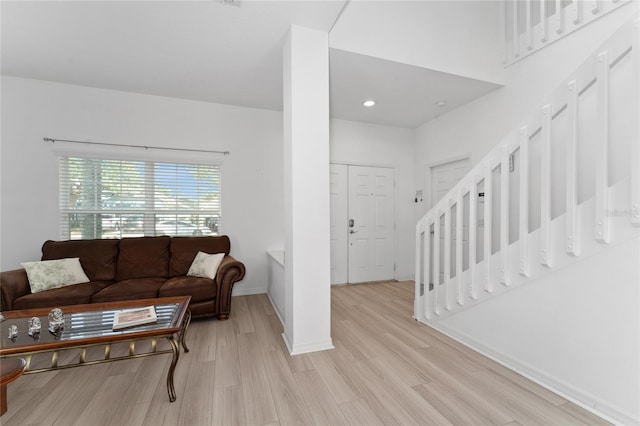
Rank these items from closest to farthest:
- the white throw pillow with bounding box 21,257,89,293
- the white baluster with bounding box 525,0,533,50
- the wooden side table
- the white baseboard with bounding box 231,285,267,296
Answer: the wooden side table
the white throw pillow with bounding box 21,257,89,293
the white baluster with bounding box 525,0,533,50
the white baseboard with bounding box 231,285,267,296

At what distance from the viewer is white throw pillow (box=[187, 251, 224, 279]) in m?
3.00

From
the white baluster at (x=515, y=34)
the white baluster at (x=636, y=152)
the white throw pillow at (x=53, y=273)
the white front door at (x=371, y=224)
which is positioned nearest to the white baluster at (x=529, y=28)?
the white baluster at (x=515, y=34)

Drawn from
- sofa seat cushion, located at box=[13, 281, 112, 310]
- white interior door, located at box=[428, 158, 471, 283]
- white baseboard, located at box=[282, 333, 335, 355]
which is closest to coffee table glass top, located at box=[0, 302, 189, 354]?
sofa seat cushion, located at box=[13, 281, 112, 310]

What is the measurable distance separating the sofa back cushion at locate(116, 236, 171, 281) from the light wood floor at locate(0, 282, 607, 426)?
1.14m

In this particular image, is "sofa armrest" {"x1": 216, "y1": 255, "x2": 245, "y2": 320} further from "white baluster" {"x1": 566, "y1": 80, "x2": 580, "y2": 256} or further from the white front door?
"white baluster" {"x1": 566, "y1": 80, "x2": 580, "y2": 256}

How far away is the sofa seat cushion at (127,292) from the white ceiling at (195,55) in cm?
229

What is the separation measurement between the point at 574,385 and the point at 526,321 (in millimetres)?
399

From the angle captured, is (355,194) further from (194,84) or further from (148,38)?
(148,38)

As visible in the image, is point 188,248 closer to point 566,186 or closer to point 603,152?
point 566,186

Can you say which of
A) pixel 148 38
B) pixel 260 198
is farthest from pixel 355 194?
pixel 148 38

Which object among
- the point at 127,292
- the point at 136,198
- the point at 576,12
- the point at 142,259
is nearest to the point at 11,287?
the point at 127,292

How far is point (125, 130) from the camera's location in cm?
341

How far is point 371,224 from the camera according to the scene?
14.7 feet

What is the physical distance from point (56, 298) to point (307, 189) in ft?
8.27
